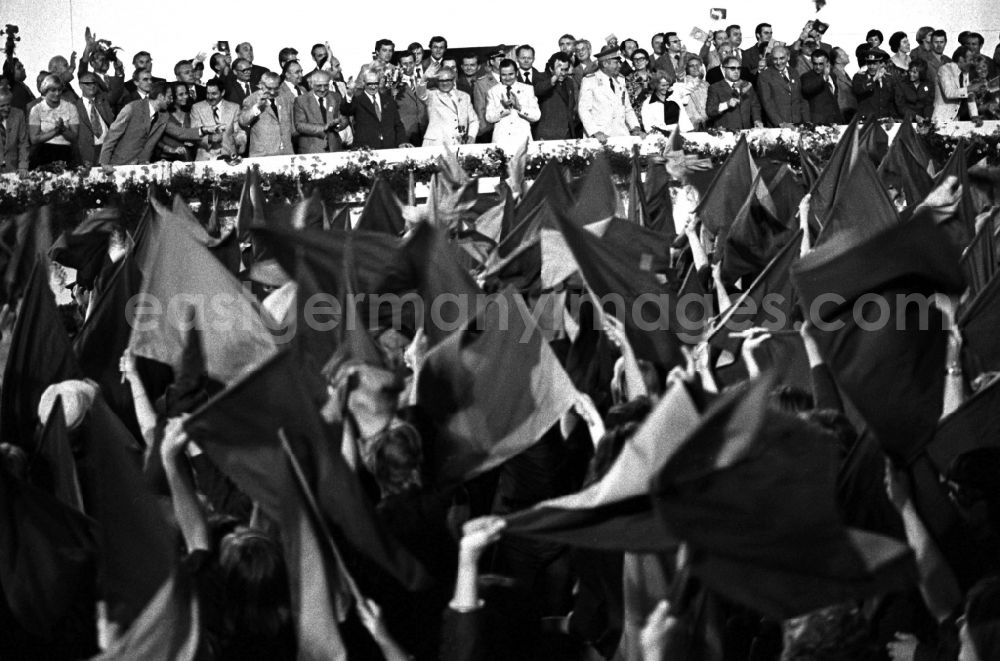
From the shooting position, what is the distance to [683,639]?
2980 mm

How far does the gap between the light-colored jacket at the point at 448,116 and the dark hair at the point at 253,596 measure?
33.4 feet

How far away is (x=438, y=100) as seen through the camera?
43.8ft

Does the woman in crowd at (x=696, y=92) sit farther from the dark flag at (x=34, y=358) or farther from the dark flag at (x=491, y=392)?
the dark flag at (x=491, y=392)

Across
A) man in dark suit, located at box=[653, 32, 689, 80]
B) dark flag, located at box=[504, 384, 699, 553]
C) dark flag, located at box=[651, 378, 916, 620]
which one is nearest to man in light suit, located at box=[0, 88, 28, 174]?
man in dark suit, located at box=[653, 32, 689, 80]

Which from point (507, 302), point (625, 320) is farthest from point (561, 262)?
point (507, 302)

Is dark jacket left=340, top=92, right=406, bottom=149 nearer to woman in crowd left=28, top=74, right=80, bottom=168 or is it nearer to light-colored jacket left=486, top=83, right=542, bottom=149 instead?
light-colored jacket left=486, top=83, right=542, bottom=149

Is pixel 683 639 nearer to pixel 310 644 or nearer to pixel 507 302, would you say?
pixel 310 644

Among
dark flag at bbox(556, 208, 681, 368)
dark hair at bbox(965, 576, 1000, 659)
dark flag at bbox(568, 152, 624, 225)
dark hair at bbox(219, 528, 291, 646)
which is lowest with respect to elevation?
dark hair at bbox(965, 576, 1000, 659)

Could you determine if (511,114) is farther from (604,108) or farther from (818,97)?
(818,97)

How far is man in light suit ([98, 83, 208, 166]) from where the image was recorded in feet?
41.4

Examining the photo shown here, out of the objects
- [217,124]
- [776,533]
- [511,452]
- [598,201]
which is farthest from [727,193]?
[217,124]

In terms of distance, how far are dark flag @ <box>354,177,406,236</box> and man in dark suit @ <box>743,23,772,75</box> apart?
7.90 m

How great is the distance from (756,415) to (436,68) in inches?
431

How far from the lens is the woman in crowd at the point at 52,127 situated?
41.2ft
